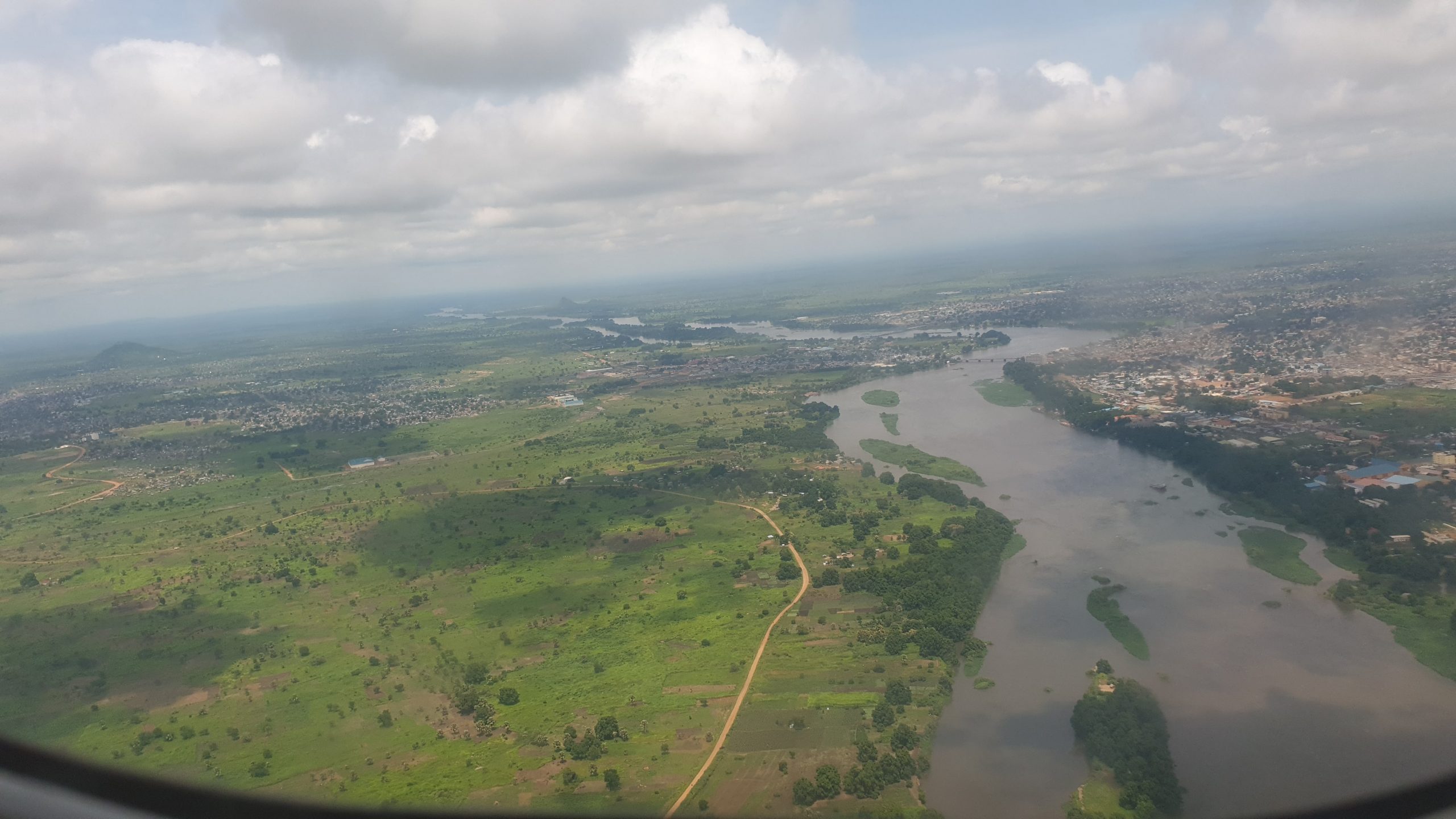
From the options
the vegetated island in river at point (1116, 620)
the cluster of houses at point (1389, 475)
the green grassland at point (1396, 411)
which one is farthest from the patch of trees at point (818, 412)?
the vegetated island in river at point (1116, 620)

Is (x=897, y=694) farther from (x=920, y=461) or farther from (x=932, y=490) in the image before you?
(x=920, y=461)

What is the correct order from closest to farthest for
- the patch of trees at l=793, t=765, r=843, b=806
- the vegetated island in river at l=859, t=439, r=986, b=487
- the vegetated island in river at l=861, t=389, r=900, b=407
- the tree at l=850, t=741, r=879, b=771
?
1. the patch of trees at l=793, t=765, r=843, b=806
2. the tree at l=850, t=741, r=879, b=771
3. the vegetated island in river at l=859, t=439, r=986, b=487
4. the vegetated island in river at l=861, t=389, r=900, b=407

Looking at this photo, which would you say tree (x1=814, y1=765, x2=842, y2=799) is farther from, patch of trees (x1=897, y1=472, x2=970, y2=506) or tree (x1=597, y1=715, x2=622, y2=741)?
patch of trees (x1=897, y1=472, x2=970, y2=506)

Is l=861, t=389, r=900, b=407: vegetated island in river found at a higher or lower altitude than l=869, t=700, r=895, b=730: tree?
higher

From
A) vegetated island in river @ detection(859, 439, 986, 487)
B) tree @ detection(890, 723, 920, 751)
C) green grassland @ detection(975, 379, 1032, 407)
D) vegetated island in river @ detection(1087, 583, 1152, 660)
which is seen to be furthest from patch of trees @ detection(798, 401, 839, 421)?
tree @ detection(890, 723, 920, 751)

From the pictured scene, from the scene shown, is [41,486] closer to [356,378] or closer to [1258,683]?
[356,378]
